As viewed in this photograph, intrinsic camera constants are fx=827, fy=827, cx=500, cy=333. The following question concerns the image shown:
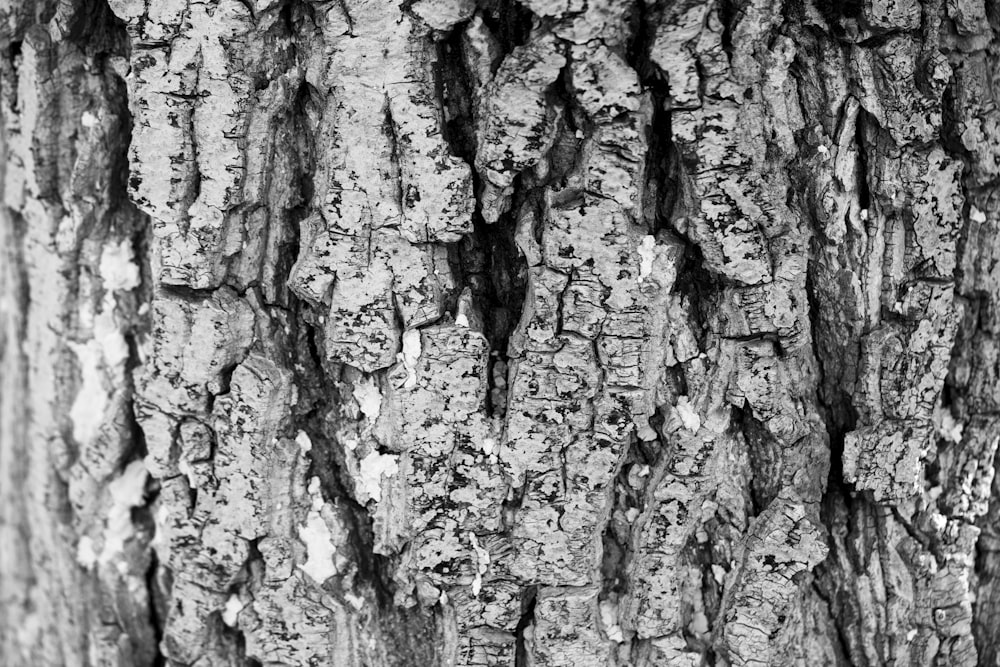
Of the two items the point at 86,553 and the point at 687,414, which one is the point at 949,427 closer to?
the point at 687,414

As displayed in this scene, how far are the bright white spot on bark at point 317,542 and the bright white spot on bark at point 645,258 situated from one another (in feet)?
1.80

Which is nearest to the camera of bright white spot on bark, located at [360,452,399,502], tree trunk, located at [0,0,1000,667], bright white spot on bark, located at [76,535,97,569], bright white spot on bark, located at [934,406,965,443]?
tree trunk, located at [0,0,1000,667]

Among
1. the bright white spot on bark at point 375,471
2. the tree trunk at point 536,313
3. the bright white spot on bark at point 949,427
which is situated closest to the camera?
the tree trunk at point 536,313

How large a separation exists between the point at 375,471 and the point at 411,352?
0.19 m

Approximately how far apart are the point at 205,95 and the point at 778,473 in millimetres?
931

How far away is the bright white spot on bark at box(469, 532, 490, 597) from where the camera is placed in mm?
1141

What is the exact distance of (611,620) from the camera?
1.19 m

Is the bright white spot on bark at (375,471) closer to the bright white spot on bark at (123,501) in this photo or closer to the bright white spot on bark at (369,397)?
the bright white spot on bark at (369,397)

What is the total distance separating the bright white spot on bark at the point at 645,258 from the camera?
1063 millimetres

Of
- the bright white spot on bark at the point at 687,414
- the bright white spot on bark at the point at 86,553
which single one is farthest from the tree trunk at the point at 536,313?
the bright white spot on bark at the point at 86,553

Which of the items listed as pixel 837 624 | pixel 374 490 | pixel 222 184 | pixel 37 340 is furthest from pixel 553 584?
pixel 37 340

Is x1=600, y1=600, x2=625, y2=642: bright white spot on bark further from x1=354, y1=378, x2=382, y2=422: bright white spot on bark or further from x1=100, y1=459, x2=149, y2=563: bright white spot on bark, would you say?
x1=100, y1=459, x2=149, y2=563: bright white spot on bark

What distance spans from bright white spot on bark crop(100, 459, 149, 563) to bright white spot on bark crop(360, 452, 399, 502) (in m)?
0.40

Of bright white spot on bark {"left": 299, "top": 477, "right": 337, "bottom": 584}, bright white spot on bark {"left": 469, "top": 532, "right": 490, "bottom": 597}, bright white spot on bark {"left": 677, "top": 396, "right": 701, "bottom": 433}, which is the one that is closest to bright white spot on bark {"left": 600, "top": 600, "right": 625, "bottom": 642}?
bright white spot on bark {"left": 469, "top": 532, "right": 490, "bottom": 597}
